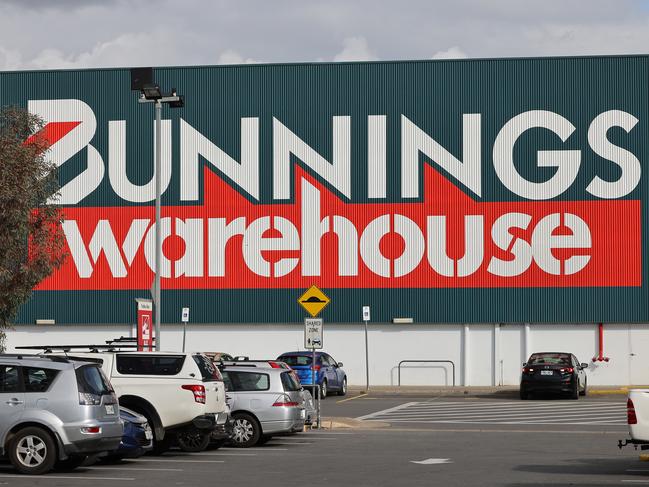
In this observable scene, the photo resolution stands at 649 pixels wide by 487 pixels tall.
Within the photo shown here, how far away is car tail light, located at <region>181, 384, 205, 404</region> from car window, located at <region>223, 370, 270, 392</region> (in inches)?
130

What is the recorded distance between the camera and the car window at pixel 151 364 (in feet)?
71.9

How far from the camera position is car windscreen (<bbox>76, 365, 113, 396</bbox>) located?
18.7m

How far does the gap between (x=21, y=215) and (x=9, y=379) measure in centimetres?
1200

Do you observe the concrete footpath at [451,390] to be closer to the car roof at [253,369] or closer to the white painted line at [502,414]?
the white painted line at [502,414]

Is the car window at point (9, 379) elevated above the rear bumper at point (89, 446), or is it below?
above

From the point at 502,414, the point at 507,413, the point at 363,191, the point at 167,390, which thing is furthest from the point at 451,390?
the point at 167,390

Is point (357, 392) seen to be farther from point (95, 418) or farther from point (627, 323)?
point (95, 418)

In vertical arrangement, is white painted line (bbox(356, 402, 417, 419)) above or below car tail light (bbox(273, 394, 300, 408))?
below

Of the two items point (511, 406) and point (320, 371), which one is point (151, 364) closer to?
point (511, 406)

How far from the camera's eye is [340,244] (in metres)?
49.8

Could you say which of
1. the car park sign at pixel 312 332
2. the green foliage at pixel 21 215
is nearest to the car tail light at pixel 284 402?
the car park sign at pixel 312 332

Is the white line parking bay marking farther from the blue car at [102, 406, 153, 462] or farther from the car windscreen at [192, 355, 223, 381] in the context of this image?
the blue car at [102, 406, 153, 462]

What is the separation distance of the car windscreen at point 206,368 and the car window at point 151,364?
0.33m

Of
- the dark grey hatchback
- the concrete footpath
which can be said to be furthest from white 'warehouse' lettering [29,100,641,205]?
the dark grey hatchback
